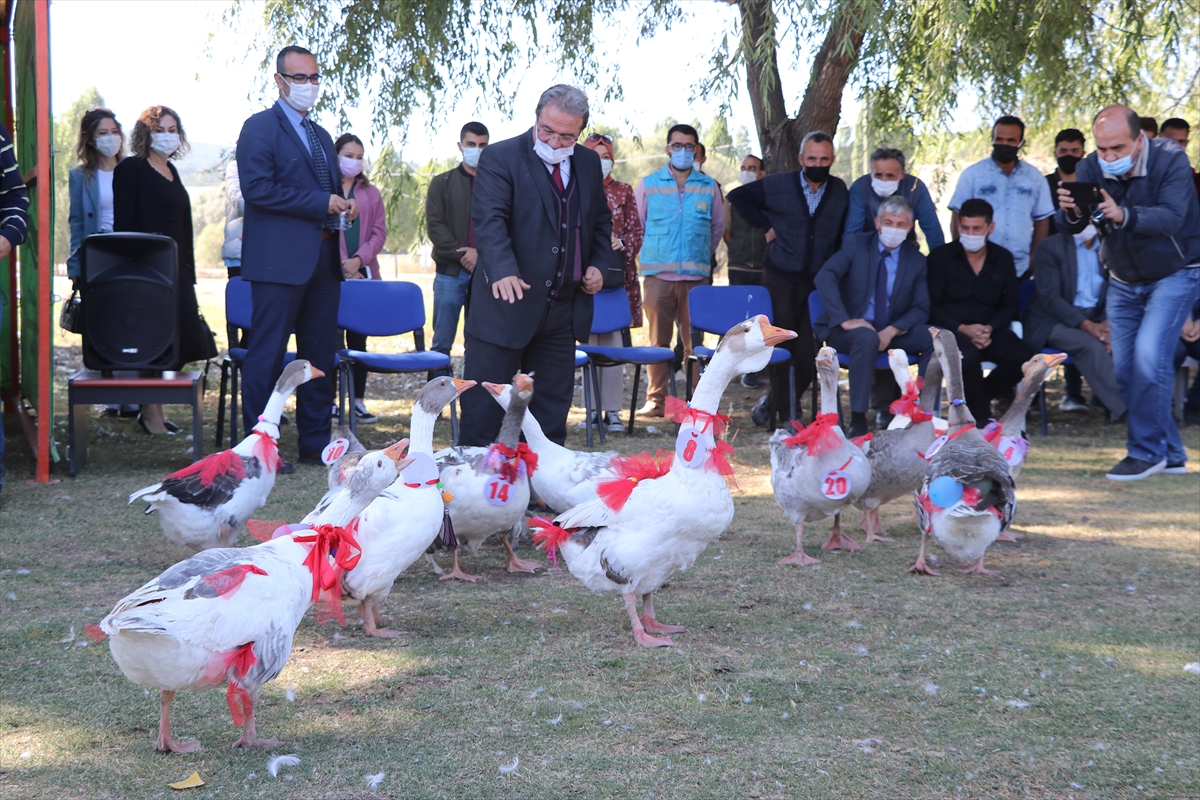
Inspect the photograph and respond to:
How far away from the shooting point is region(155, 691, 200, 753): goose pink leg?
305cm

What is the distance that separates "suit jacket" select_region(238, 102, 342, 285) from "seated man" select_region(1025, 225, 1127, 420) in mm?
5899

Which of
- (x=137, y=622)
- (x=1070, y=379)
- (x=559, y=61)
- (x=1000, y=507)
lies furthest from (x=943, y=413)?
(x=137, y=622)

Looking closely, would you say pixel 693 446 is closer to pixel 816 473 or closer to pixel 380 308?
pixel 816 473

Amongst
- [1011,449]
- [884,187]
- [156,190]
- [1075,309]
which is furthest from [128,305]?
[1075,309]

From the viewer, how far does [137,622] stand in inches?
109

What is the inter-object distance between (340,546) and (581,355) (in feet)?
16.9

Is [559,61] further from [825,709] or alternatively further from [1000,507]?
[825,709]

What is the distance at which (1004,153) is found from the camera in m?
9.19

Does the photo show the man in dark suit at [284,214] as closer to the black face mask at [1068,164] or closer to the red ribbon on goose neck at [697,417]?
the red ribbon on goose neck at [697,417]

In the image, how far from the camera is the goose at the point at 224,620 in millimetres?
2824

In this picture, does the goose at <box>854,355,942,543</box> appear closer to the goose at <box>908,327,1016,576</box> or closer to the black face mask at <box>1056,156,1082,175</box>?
the goose at <box>908,327,1016,576</box>

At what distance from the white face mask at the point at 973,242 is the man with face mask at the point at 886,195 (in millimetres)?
307

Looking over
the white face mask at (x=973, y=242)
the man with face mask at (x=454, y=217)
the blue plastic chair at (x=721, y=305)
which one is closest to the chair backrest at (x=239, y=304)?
the man with face mask at (x=454, y=217)

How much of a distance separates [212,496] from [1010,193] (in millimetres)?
7436
